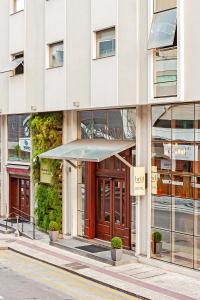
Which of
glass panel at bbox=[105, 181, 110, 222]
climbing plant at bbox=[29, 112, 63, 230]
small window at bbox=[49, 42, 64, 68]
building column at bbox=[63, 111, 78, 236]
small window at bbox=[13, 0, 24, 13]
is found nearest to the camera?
glass panel at bbox=[105, 181, 110, 222]

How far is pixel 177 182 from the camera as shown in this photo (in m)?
Result: 17.5

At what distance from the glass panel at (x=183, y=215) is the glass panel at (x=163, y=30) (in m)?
4.81

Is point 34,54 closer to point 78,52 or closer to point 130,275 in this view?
point 78,52

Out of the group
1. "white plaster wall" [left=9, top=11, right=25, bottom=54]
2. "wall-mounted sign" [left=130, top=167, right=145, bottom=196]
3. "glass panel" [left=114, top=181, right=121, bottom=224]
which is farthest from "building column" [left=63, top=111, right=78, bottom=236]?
"wall-mounted sign" [left=130, top=167, right=145, bottom=196]

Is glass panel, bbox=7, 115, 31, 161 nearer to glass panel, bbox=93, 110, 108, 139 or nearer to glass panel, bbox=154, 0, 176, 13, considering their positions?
glass panel, bbox=93, 110, 108, 139

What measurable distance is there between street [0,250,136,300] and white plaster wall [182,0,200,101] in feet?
19.8

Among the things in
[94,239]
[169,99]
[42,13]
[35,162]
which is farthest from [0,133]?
[169,99]

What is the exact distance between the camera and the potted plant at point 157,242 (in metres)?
18.0

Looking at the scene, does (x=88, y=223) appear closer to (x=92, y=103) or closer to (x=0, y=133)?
(x=92, y=103)

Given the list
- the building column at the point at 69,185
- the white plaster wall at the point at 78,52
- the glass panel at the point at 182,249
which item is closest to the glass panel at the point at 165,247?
the glass panel at the point at 182,249

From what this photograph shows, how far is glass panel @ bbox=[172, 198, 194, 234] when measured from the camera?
16906mm

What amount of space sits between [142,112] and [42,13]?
7663 mm

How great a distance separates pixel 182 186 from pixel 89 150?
412 centimetres

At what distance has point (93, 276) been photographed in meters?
17.0
